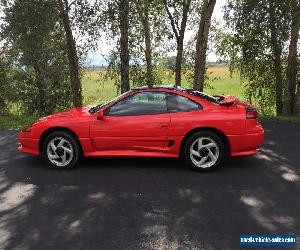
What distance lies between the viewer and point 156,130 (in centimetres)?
711

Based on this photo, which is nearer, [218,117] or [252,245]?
[252,245]

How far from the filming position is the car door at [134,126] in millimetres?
7129

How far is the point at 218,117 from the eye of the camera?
6.99 metres

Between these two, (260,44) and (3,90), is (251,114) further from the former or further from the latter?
(3,90)

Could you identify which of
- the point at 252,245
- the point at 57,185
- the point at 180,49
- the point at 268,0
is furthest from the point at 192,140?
the point at 180,49

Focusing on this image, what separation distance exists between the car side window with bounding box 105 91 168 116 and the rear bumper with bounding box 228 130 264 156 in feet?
4.16

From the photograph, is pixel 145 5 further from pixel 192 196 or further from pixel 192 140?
pixel 192 196

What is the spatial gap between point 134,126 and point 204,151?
1266 mm

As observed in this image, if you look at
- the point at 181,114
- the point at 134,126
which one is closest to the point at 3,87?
the point at 134,126

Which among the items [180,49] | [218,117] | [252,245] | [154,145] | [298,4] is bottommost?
[252,245]

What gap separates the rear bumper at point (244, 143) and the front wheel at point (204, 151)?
21 cm

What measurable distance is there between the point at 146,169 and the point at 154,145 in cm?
44

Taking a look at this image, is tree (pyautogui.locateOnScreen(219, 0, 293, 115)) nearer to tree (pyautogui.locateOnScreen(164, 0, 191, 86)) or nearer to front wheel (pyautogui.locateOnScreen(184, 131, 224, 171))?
tree (pyautogui.locateOnScreen(164, 0, 191, 86))

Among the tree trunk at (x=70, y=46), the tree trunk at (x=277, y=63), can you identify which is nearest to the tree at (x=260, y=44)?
the tree trunk at (x=277, y=63)
